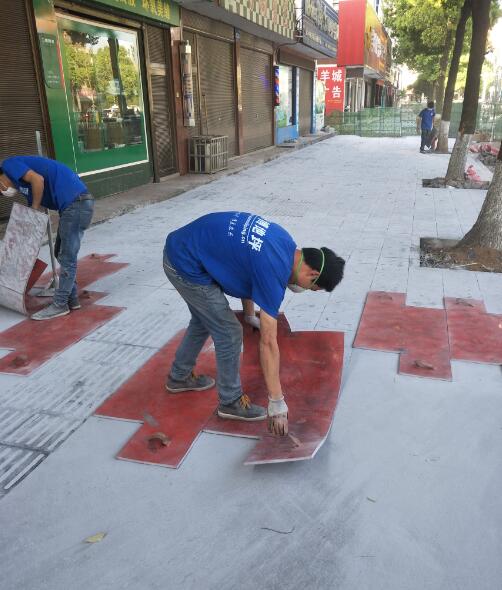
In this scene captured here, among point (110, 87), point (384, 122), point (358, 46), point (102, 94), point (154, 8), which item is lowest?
point (384, 122)

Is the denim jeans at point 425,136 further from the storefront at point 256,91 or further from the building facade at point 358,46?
the building facade at point 358,46

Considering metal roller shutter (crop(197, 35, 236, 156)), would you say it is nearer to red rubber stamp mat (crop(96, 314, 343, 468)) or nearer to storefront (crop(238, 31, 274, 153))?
storefront (crop(238, 31, 274, 153))

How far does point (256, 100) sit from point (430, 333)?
51.7ft

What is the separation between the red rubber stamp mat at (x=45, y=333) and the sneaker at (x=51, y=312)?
0.04 metres

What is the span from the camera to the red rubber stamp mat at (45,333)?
13.0ft

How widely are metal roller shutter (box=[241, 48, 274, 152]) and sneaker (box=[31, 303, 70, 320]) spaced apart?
45.1 ft

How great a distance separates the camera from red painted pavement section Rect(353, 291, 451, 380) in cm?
383

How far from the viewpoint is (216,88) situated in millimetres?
14594

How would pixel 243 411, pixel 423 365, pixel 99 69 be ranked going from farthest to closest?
1. pixel 99 69
2. pixel 423 365
3. pixel 243 411

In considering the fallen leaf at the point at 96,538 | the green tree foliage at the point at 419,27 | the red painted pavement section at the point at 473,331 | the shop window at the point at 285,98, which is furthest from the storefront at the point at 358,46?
the fallen leaf at the point at 96,538

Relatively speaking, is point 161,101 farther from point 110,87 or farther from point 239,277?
point 239,277

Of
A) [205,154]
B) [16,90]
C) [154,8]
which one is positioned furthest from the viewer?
[205,154]

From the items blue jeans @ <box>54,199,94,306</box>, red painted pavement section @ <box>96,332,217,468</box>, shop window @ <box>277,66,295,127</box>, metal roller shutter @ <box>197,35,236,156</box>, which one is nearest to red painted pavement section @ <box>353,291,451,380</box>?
red painted pavement section @ <box>96,332,217,468</box>

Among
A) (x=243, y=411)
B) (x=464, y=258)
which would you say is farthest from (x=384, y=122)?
(x=243, y=411)
